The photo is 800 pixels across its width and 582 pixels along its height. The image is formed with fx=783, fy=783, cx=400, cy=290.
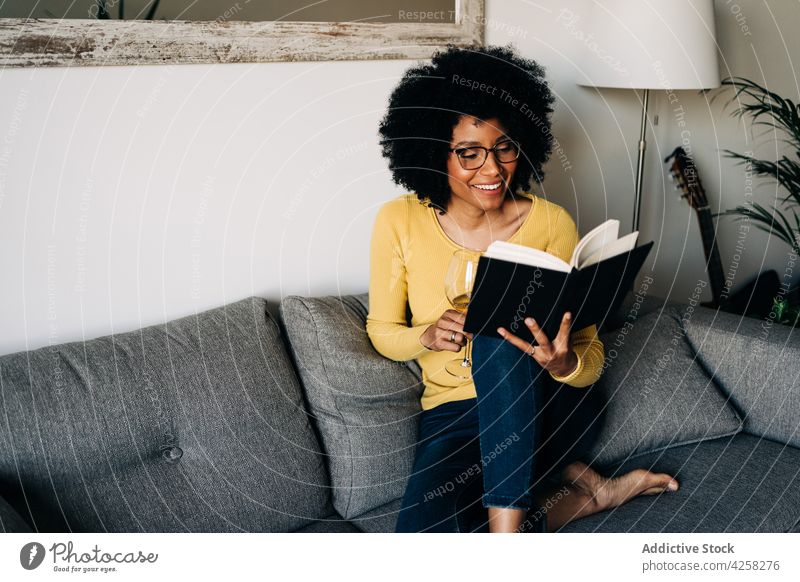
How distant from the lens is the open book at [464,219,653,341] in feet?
3.54

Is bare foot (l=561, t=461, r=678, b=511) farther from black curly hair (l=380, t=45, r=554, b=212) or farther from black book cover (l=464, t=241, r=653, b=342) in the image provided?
black curly hair (l=380, t=45, r=554, b=212)

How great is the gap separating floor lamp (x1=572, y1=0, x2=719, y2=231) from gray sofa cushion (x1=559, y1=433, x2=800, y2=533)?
0.79 meters

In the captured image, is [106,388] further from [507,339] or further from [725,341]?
[725,341]

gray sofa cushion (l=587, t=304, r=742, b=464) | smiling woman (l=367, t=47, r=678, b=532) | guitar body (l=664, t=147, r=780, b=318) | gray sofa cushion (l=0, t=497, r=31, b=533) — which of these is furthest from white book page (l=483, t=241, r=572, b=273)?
guitar body (l=664, t=147, r=780, b=318)

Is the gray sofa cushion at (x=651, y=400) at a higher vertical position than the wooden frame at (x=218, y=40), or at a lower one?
lower

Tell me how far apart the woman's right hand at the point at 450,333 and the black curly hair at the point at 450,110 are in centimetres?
29

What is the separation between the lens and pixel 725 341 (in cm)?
166

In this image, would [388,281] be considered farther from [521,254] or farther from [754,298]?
[754,298]

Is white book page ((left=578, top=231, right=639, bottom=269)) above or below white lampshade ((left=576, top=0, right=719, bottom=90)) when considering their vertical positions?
below

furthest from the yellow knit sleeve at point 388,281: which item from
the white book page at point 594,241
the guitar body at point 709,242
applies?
the guitar body at point 709,242

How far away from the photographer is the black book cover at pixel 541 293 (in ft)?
3.53

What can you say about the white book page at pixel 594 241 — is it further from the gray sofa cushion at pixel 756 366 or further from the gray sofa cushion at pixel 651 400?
the gray sofa cushion at pixel 756 366

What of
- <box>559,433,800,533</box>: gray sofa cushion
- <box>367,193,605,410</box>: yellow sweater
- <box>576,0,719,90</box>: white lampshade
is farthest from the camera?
<box>576,0,719,90</box>: white lampshade

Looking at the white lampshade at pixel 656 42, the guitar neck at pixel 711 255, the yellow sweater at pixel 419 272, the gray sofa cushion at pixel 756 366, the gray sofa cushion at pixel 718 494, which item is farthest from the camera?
the guitar neck at pixel 711 255
